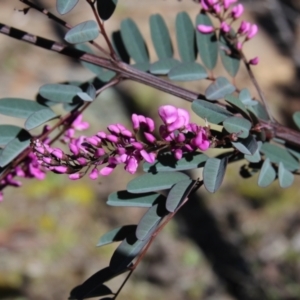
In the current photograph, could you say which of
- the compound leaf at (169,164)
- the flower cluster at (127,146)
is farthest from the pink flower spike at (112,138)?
the compound leaf at (169,164)

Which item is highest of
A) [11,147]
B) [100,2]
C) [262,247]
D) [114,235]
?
[100,2]

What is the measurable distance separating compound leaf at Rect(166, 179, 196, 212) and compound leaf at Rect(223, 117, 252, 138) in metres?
0.10

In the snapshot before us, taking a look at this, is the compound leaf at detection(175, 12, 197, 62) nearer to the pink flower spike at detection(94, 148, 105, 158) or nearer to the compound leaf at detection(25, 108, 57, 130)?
the compound leaf at detection(25, 108, 57, 130)

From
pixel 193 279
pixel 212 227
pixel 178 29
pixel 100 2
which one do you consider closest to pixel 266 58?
pixel 212 227

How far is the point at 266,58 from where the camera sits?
4.16 m

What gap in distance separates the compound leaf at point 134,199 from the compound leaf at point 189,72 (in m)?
0.25

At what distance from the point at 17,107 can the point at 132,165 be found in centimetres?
35

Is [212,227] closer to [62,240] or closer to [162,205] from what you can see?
[62,240]

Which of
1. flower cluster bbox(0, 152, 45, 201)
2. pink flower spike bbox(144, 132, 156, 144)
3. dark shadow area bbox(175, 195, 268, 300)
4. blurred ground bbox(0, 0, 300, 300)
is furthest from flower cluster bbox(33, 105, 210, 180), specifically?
dark shadow area bbox(175, 195, 268, 300)

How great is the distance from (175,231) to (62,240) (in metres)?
0.58

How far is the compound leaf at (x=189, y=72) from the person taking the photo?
1.07 meters

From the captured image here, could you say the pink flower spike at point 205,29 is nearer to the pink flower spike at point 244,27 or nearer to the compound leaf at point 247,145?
the pink flower spike at point 244,27

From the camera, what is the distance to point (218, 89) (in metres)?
1.01

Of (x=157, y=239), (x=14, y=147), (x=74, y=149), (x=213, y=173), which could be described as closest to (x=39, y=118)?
(x=14, y=147)
